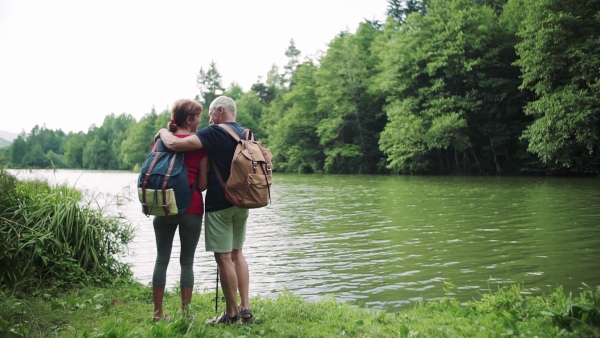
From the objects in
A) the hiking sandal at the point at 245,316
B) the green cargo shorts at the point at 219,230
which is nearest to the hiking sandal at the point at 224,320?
the hiking sandal at the point at 245,316

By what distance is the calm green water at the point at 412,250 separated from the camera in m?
6.36

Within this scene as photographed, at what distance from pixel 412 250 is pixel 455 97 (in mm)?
28335

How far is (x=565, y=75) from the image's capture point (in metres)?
26.1

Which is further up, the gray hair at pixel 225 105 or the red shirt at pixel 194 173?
the gray hair at pixel 225 105

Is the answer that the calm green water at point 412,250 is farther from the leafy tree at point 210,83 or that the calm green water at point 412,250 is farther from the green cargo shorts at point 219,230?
the leafy tree at point 210,83

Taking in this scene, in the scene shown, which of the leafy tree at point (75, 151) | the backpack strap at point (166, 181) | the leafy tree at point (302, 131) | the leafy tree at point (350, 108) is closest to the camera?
the backpack strap at point (166, 181)

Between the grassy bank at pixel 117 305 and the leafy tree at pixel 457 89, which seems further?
the leafy tree at pixel 457 89

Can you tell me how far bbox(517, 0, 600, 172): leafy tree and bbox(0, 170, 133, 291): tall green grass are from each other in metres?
23.6

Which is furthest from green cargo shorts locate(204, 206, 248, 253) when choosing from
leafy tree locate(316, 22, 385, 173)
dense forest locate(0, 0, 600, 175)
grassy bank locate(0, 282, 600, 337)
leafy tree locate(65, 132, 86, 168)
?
leafy tree locate(65, 132, 86, 168)

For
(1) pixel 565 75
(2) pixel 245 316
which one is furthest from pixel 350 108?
(2) pixel 245 316

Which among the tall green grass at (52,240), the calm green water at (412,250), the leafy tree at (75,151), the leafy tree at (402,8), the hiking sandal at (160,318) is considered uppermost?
the leafy tree at (402,8)

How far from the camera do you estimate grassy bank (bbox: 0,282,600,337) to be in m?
3.35

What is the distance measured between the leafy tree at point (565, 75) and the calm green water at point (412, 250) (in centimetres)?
1027

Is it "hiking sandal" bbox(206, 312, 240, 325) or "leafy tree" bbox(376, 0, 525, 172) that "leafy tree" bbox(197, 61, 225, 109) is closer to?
"leafy tree" bbox(376, 0, 525, 172)
